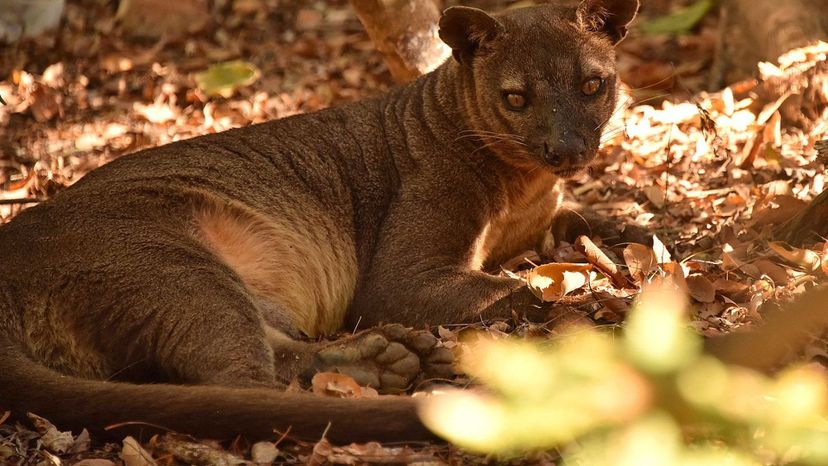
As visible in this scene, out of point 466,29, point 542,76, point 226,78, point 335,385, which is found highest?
point 466,29

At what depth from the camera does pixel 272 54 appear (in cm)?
832

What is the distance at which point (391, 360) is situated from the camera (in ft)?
12.0

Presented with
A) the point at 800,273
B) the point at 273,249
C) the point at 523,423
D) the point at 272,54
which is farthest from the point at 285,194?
the point at 272,54

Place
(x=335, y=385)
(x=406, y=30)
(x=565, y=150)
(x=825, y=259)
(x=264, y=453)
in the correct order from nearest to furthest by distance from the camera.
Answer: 1. (x=264, y=453)
2. (x=335, y=385)
3. (x=825, y=259)
4. (x=565, y=150)
5. (x=406, y=30)

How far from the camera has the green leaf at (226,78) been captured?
289 inches

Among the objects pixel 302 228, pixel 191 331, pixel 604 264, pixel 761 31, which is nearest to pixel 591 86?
pixel 604 264

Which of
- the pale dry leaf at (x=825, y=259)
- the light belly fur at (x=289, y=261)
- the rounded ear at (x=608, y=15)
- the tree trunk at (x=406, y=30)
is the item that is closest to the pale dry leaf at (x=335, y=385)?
the light belly fur at (x=289, y=261)

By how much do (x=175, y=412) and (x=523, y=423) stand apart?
1734 mm

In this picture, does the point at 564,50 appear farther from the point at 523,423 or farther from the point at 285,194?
the point at 523,423

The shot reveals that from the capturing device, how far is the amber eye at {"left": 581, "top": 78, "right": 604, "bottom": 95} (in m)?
4.46

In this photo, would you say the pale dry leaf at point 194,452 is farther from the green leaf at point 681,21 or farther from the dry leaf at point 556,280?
the green leaf at point 681,21

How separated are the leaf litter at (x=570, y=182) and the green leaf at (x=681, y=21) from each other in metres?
0.06

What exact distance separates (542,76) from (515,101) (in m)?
0.18

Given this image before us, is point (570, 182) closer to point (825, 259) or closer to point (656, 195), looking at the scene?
point (656, 195)
